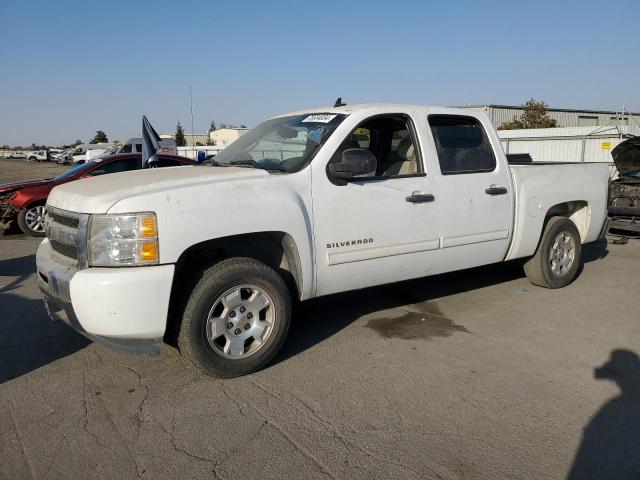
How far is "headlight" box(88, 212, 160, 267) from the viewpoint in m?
3.34

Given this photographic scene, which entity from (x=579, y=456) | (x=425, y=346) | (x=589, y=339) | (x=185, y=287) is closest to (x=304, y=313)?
(x=425, y=346)

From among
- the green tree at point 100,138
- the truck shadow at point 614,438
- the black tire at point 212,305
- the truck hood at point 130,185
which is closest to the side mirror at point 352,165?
the truck hood at point 130,185

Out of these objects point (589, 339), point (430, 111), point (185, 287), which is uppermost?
point (430, 111)

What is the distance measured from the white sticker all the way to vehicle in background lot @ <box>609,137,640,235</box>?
6695 millimetres

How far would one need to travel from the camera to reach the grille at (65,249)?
12.1ft

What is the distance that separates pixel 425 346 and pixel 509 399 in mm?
984

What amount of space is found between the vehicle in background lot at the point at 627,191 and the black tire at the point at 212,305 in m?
7.53

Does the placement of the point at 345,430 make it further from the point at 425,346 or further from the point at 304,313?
the point at 304,313

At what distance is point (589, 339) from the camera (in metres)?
4.60

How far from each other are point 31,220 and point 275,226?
8457 millimetres

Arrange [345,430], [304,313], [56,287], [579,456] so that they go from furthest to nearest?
[304,313] → [56,287] → [345,430] → [579,456]

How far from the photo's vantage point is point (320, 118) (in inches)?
181

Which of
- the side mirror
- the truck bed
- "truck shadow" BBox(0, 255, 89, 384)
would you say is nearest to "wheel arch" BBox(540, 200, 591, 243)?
the truck bed

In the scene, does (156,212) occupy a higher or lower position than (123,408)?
higher
